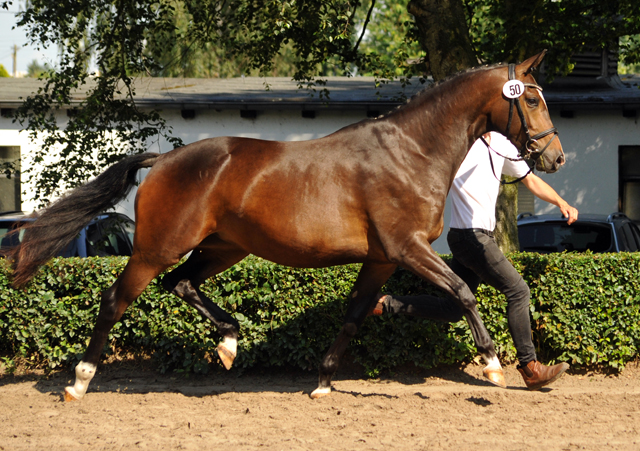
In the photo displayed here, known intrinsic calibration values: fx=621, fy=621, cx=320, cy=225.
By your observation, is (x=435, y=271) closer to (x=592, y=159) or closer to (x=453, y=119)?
(x=453, y=119)

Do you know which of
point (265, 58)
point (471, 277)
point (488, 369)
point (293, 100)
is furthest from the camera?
point (293, 100)

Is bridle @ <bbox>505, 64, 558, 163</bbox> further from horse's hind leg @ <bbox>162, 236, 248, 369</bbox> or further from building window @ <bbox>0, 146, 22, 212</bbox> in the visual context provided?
building window @ <bbox>0, 146, 22, 212</bbox>

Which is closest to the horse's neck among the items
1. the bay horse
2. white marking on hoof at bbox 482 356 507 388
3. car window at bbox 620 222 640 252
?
the bay horse

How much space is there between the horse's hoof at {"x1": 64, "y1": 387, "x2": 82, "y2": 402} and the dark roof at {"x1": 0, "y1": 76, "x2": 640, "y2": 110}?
22.3 feet

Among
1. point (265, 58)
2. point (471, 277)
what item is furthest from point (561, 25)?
point (471, 277)

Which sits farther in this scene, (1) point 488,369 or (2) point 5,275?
(2) point 5,275

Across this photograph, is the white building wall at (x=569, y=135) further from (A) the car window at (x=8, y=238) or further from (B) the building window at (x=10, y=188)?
(A) the car window at (x=8, y=238)

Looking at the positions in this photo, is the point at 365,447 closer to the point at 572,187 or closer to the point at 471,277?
the point at 471,277

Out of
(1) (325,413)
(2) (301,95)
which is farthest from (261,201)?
(2) (301,95)

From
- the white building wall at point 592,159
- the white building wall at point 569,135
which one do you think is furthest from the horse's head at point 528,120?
the white building wall at point 592,159

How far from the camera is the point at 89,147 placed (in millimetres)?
7809

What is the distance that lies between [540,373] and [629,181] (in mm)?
9511

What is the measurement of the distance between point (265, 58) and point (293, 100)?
3253 millimetres

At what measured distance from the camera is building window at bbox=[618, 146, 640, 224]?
40.8 ft
